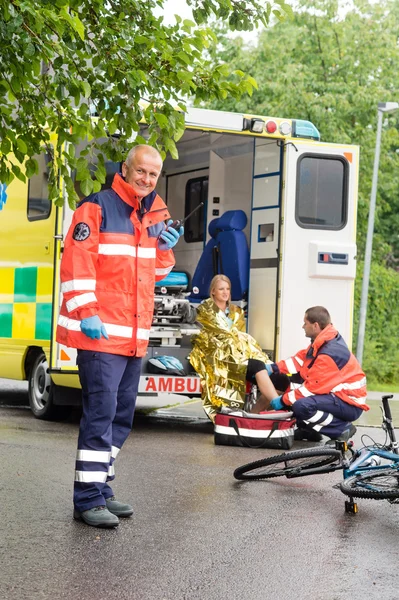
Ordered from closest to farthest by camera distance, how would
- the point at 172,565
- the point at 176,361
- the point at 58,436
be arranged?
the point at 172,565, the point at 58,436, the point at 176,361

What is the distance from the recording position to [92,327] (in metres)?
5.44

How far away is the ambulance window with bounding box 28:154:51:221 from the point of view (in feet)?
33.1

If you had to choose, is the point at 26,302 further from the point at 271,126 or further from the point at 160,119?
the point at 160,119

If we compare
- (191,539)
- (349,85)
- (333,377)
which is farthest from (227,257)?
(349,85)

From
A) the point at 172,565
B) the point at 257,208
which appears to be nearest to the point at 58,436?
the point at 257,208

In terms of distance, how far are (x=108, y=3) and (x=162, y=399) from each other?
7.91 m

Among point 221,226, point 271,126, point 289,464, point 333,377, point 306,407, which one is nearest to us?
point 289,464

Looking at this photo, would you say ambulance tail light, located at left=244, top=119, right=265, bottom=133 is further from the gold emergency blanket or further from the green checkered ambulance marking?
the green checkered ambulance marking

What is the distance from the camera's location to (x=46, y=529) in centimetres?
530

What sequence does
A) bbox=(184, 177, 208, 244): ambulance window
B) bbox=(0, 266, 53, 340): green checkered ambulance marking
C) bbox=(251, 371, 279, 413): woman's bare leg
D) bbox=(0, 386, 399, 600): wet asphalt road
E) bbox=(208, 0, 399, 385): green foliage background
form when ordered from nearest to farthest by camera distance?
bbox=(0, 386, 399, 600): wet asphalt road → bbox=(251, 371, 279, 413): woman's bare leg → bbox=(0, 266, 53, 340): green checkered ambulance marking → bbox=(184, 177, 208, 244): ambulance window → bbox=(208, 0, 399, 385): green foliage background

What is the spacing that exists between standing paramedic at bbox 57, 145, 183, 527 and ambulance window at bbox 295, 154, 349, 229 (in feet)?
14.3

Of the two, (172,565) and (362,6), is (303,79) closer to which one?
(362,6)

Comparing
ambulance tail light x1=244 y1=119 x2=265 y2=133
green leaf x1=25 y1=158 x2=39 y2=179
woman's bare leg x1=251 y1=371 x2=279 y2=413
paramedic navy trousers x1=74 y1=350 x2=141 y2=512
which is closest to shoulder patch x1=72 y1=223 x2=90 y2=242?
paramedic navy trousers x1=74 y1=350 x2=141 y2=512

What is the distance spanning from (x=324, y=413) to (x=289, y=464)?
1591mm
